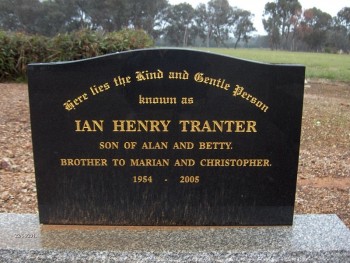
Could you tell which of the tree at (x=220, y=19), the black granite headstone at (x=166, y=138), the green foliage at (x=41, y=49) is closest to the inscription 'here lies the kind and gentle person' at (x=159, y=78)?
the black granite headstone at (x=166, y=138)

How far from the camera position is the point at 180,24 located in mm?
49125

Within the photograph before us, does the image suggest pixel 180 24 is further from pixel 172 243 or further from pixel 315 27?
pixel 172 243

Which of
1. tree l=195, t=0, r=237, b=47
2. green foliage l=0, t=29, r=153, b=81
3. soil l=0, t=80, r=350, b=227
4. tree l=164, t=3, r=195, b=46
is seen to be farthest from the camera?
tree l=195, t=0, r=237, b=47

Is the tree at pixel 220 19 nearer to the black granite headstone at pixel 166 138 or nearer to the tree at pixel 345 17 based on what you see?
the tree at pixel 345 17

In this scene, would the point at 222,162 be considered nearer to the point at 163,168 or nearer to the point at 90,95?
the point at 163,168

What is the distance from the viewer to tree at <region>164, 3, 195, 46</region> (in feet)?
153

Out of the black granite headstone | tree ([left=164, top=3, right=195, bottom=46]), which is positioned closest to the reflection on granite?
the black granite headstone

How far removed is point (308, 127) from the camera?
718cm

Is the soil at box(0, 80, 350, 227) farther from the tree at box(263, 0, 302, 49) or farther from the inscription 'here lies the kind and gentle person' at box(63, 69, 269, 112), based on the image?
the tree at box(263, 0, 302, 49)

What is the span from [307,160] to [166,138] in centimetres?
339

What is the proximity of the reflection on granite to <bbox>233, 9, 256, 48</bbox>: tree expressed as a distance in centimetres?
6038

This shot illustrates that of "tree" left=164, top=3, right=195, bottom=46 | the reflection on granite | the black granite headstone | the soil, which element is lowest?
the soil

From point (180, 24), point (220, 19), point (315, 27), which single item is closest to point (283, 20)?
point (315, 27)

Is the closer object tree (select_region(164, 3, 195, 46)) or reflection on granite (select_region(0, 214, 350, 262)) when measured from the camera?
reflection on granite (select_region(0, 214, 350, 262))
